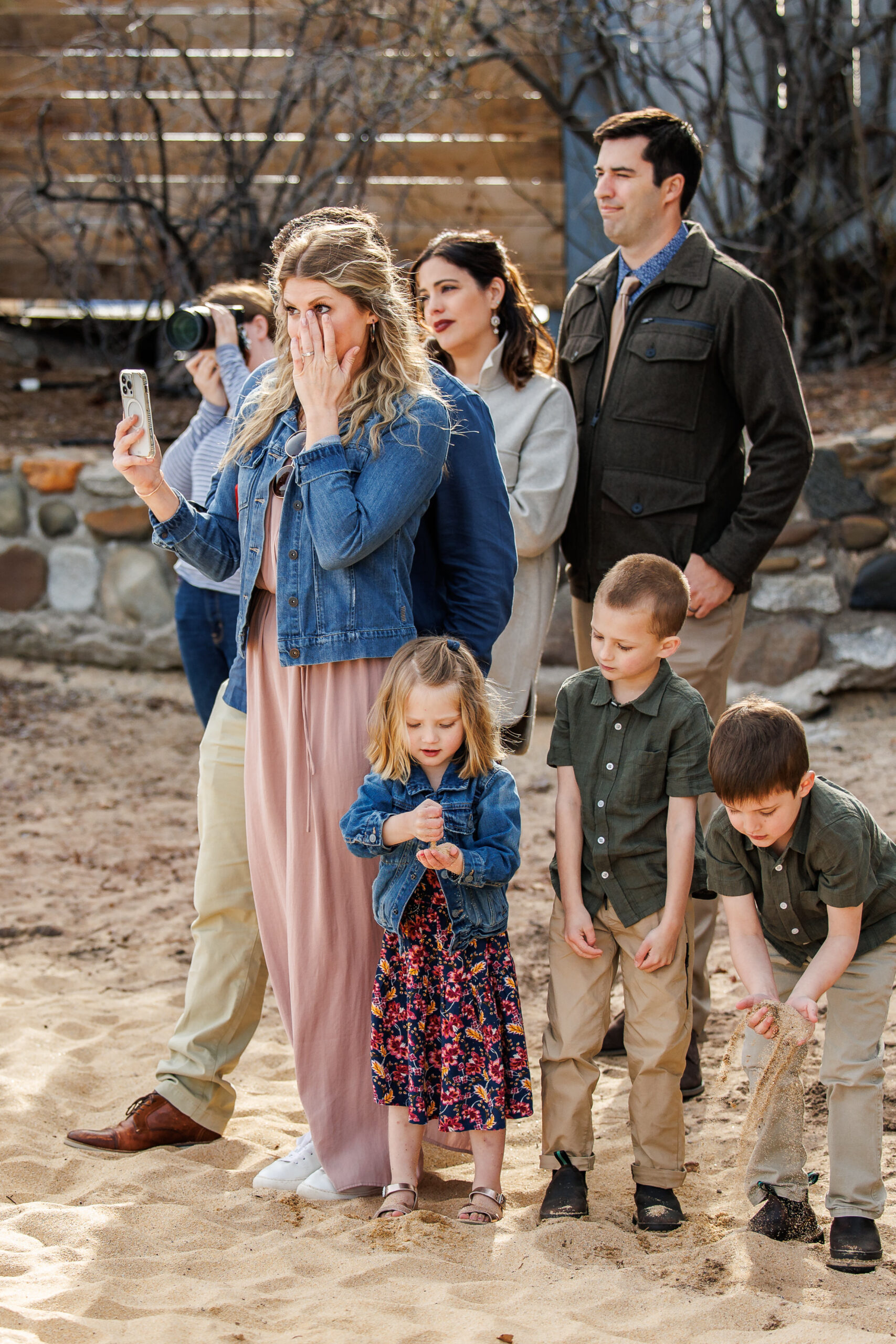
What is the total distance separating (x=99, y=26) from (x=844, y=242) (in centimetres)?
409

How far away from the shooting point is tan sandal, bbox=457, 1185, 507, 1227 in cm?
252

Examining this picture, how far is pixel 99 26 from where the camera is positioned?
22.6 ft

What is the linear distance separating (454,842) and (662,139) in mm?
1814

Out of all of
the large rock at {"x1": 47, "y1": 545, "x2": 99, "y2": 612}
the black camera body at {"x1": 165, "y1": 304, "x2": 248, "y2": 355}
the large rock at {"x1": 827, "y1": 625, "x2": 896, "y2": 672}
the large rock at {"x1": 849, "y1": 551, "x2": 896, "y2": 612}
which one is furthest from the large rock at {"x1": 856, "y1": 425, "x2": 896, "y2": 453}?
the large rock at {"x1": 47, "y1": 545, "x2": 99, "y2": 612}

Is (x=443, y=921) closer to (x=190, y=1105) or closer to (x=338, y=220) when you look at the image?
(x=190, y=1105)

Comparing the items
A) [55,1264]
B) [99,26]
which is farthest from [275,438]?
[99,26]

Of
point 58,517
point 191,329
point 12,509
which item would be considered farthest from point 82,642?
point 191,329

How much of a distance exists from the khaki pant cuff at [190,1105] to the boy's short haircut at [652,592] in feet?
4.62

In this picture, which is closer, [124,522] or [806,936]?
[806,936]

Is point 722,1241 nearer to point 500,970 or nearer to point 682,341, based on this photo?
point 500,970

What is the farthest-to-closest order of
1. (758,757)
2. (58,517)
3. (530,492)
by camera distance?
(58,517) → (530,492) → (758,757)

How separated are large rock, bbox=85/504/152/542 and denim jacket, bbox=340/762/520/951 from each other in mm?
4197

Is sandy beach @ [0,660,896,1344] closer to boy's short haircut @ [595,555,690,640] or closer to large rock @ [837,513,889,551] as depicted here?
boy's short haircut @ [595,555,690,640]

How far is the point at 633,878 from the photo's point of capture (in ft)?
8.42
